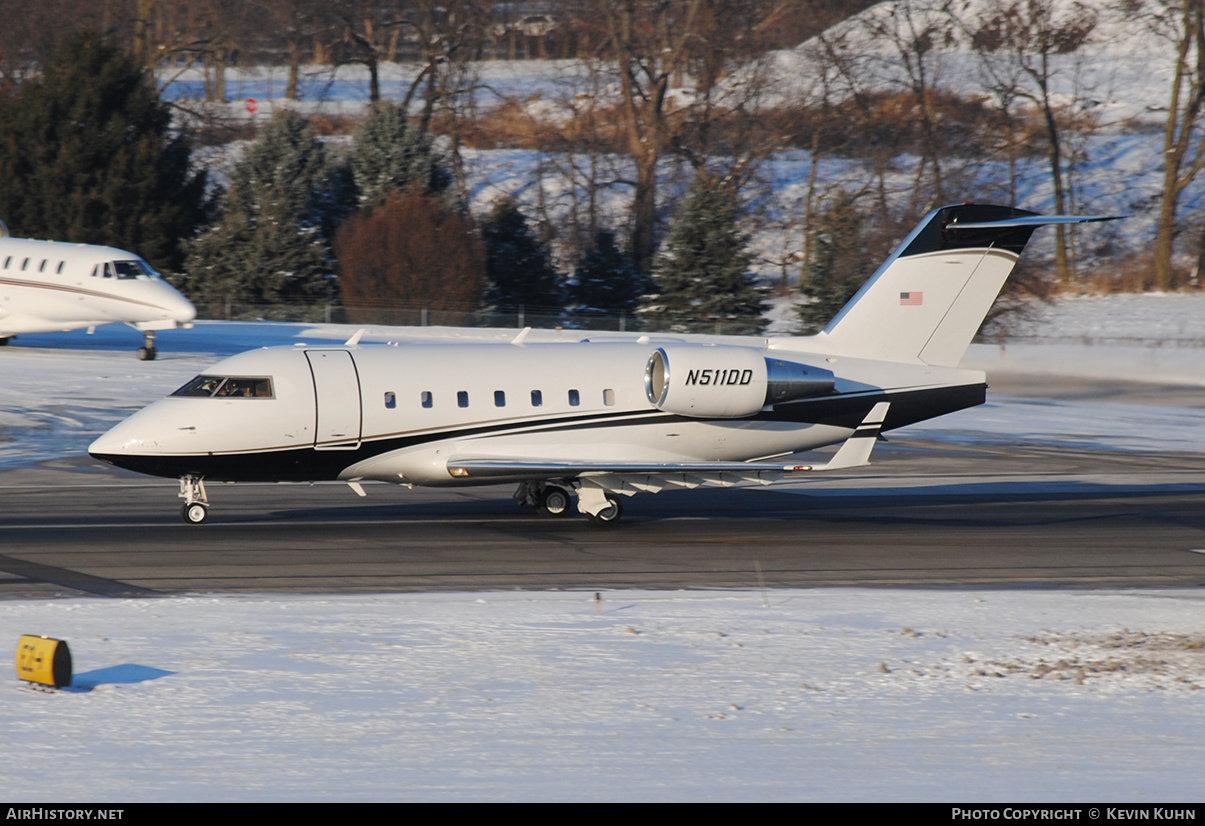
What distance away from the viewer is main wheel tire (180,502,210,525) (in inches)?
791

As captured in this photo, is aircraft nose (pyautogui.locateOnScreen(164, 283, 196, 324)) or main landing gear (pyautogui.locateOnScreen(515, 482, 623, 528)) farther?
aircraft nose (pyautogui.locateOnScreen(164, 283, 196, 324))

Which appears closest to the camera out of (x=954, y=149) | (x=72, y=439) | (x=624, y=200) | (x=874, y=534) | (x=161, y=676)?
(x=161, y=676)

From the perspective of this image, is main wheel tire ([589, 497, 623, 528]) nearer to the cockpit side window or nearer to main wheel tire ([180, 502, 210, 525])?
main wheel tire ([180, 502, 210, 525])

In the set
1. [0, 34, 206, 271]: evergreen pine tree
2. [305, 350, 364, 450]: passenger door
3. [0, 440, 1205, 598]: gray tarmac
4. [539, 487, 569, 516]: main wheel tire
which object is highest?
[0, 34, 206, 271]: evergreen pine tree

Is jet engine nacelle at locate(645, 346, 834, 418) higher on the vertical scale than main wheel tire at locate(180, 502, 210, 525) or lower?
higher

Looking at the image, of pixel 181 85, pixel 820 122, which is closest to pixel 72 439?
pixel 820 122

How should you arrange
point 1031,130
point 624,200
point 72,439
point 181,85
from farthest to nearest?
point 181,85
point 624,200
point 1031,130
point 72,439

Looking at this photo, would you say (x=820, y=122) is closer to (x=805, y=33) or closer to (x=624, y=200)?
(x=805, y=33)

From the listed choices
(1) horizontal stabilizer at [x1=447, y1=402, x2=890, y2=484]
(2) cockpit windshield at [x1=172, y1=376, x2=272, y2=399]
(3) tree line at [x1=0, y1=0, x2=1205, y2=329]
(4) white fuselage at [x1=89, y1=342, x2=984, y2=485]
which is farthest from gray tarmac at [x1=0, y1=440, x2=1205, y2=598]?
(3) tree line at [x1=0, y1=0, x2=1205, y2=329]

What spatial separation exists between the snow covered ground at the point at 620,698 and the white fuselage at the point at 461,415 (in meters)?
4.94

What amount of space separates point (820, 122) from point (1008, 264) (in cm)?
4583

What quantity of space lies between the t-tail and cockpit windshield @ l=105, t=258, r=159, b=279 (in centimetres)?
2365

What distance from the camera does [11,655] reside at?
1215 cm

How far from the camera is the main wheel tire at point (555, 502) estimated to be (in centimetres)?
2133
